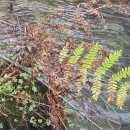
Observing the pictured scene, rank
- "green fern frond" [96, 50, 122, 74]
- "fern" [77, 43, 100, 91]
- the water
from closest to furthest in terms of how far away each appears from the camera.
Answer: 1. "green fern frond" [96, 50, 122, 74]
2. "fern" [77, 43, 100, 91]
3. the water

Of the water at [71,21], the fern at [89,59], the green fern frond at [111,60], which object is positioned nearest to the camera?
the green fern frond at [111,60]

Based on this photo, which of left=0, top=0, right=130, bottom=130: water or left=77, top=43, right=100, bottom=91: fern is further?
left=0, top=0, right=130, bottom=130: water

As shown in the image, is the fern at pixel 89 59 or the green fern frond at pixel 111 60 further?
the fern at pixel 89 59

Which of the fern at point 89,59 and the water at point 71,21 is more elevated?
the fern at point 89,59

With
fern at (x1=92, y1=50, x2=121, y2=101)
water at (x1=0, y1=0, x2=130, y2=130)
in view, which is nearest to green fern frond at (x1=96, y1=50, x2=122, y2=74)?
fern at (x1=92, y1=50, x2=121, y2=101)

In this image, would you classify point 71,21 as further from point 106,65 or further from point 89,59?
point 106,65

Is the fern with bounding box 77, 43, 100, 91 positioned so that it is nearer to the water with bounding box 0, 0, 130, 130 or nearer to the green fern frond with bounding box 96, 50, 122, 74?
the green fern frond with bounding box 96, 50, 122, 74

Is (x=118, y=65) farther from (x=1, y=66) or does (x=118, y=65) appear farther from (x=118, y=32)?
(x=1, y=66)

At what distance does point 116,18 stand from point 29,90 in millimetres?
7010

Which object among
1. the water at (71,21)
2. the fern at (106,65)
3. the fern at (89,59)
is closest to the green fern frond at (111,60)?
the fern at (106,65)

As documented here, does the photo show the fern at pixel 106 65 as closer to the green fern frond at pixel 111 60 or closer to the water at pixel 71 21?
the green fern frond at pixel 111 60

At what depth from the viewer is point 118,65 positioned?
7.57 m

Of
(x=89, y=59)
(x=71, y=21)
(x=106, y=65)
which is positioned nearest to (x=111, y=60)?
(x=106, y=65)

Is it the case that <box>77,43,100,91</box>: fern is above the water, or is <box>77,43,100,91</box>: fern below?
above
